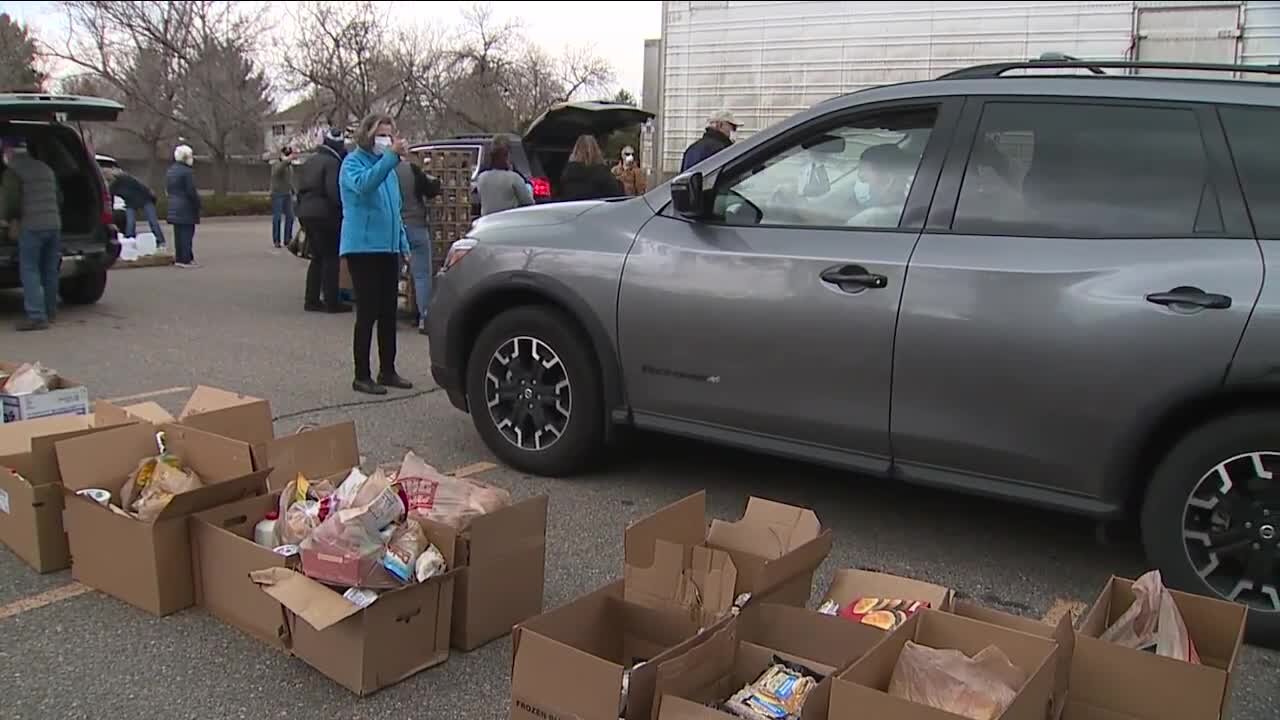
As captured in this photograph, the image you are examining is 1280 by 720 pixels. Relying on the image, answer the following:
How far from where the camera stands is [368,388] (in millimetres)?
6809

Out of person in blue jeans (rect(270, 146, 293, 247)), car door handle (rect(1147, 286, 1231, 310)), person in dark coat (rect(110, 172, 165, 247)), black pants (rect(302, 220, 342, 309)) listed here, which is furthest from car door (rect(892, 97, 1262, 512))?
person in dark coat (rect(110, 172, 165, 247))

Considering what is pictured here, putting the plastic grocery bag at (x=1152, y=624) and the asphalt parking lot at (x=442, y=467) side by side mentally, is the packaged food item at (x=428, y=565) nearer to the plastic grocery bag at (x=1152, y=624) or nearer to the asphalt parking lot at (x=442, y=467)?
the asphalt parking lot at (x=442, y=467)

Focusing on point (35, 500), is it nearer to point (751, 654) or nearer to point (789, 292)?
point (751, 654)

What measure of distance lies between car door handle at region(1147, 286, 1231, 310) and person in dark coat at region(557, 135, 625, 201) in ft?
20.8

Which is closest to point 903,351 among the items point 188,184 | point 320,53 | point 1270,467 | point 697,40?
point 1270,467

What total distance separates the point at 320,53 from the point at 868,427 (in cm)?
3387

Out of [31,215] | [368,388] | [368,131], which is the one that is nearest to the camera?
[368,131]

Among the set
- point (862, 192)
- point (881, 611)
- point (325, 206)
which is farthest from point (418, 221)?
point (881, 611)

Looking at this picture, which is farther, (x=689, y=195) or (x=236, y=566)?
(x=689, y=195)

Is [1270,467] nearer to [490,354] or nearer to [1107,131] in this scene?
[1107,131]

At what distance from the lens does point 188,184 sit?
1366 centimetres

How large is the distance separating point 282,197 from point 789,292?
48.0 ft

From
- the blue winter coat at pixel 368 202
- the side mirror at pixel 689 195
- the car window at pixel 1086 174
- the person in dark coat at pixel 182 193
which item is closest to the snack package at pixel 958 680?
the car window at pixel 1086 174

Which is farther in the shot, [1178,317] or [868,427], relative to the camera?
[868,427]
